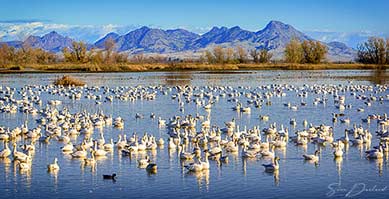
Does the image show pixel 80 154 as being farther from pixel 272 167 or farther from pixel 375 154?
pixel 375 154

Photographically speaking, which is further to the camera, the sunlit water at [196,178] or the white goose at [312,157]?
the white goose at [312,157]

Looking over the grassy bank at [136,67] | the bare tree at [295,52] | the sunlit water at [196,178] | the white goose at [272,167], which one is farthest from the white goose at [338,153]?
the bare tree at [295,52]

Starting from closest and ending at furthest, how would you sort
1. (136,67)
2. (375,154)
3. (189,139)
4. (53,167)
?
(53,167)
(375,154)
(189,139)
(136,67)

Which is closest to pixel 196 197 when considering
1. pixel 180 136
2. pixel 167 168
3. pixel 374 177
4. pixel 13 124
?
pixel 167 168

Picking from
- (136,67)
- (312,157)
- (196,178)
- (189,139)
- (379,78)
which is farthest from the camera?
(136,67)

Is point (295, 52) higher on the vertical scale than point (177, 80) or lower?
higher

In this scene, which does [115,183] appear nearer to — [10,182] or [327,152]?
[10,182]

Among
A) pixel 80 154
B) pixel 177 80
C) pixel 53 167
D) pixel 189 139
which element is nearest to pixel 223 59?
pixel 177 80

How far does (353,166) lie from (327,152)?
238 centimetres
